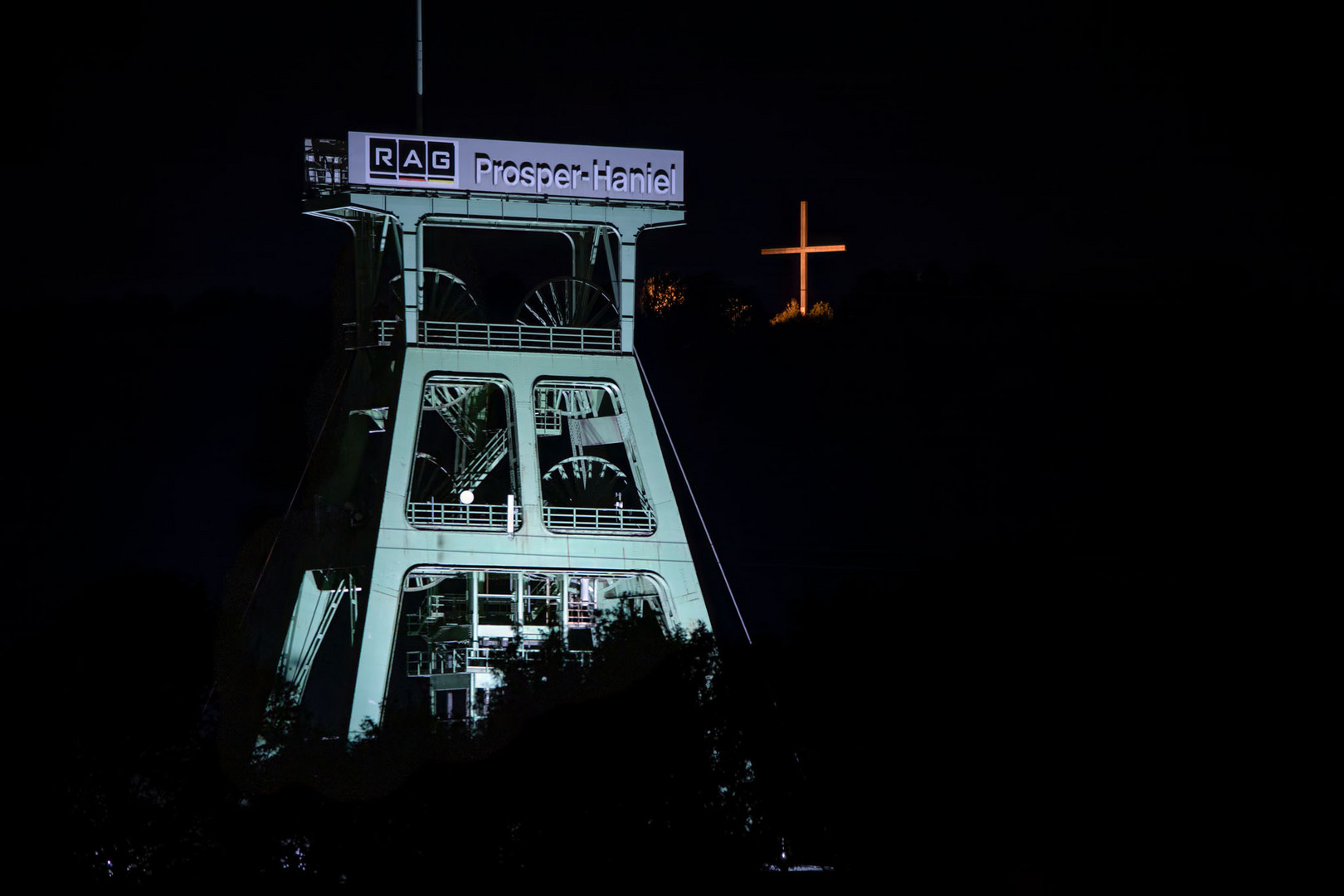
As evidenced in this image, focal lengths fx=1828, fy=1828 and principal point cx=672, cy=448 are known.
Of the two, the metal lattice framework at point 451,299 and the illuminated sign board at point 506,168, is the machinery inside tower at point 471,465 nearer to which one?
the metal lattice framework at point 451,299

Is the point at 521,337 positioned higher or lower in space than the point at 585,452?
lower

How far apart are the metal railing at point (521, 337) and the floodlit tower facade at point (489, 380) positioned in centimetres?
4

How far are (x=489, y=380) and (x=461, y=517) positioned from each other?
115 inches

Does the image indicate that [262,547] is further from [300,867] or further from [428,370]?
[300,867]

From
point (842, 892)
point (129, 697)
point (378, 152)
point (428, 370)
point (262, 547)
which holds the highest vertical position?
point (262, 547)

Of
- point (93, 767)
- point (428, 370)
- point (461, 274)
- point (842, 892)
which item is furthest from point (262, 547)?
point (842, 892)

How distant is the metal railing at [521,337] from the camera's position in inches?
1451

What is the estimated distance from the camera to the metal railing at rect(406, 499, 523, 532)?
3544 cm

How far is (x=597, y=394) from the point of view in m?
41.9

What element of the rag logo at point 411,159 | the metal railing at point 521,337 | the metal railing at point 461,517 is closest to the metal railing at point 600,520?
the metal railing at point 461,517

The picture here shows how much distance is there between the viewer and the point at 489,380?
1449 inches

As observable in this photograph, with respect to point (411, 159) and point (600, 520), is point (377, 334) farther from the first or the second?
point (600, 520)

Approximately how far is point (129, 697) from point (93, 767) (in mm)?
2533

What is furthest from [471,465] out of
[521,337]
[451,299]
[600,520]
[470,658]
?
[600,520]
